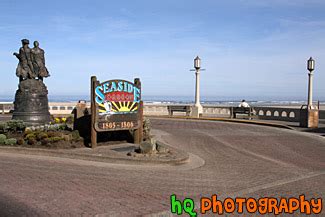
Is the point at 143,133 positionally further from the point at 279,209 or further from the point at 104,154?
the point at 279,209

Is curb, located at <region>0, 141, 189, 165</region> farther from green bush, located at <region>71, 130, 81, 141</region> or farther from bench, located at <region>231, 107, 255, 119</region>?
bench, located at <region>231, 107, 255, 119</region>

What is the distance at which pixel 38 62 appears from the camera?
16297 mm

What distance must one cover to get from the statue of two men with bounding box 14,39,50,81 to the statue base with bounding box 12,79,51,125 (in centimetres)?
34

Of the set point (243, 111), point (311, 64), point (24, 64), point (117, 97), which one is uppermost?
point (311, 64)

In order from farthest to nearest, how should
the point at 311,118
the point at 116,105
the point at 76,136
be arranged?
the point at 311,118, the point at 76,136, the point at 116,105

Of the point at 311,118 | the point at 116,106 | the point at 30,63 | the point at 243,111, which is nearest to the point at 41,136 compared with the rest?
the point at 116,106

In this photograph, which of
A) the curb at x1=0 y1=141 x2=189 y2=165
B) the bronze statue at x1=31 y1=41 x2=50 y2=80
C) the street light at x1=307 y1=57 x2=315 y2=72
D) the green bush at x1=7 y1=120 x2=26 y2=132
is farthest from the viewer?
the street light at x1=307 y1=57 x2=315 y2=72

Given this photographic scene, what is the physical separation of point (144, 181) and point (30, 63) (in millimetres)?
10852

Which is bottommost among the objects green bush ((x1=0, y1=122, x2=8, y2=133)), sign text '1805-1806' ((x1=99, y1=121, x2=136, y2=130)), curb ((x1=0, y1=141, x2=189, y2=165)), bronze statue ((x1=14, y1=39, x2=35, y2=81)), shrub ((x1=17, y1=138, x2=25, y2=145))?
curb ((x1=0, y1=141, x2=189, y2=165))

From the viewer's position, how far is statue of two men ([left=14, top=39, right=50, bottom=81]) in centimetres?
1603

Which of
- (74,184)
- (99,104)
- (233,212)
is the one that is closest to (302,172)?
(233,212)

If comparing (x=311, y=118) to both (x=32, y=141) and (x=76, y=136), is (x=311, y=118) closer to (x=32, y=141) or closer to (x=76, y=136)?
(x=76, y=136)

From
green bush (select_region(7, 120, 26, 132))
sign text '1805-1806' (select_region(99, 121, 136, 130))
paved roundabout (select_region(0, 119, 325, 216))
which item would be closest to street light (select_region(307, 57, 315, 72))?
paved roundabout (select_region(0, 119, 325, 216))

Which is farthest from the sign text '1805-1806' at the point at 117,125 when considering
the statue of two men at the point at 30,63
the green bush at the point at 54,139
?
the statue of two men at the point at 30,63
